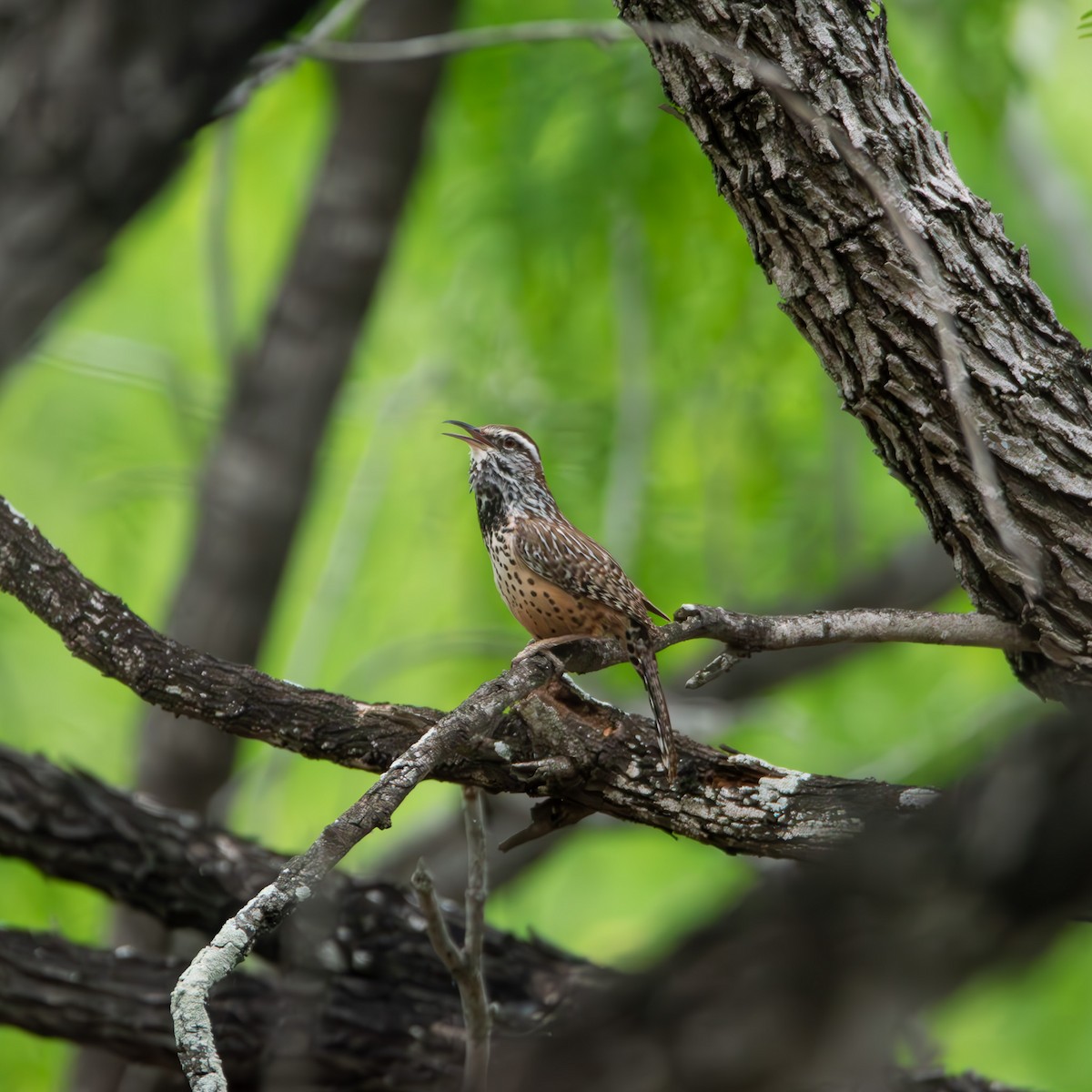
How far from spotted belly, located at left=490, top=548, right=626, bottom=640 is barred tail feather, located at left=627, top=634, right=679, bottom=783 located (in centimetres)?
17

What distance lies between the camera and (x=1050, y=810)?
0.90 metres

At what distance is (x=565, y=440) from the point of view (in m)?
5.87

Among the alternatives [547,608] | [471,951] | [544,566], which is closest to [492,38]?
[544,566]

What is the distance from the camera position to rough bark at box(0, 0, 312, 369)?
7.79 feet

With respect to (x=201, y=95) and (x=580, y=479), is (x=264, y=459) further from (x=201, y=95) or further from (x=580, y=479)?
(x=201, y=95)

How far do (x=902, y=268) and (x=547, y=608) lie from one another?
55.6 inches

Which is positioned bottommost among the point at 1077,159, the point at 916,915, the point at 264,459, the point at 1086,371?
the point at 916,915

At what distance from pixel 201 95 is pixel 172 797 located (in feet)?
11.7

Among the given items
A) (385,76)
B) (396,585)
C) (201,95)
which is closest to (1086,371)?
(201,95)

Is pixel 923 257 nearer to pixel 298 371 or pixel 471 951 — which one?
pixel 471 951

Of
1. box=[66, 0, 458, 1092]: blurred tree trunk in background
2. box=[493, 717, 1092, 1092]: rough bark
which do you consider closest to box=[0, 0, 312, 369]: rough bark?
box=[493, 717, 1092, 1092]: rough bark

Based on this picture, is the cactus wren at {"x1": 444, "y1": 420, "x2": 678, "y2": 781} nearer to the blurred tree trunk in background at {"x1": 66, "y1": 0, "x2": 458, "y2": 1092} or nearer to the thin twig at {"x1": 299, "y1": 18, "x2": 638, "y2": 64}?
the thin twig at {"x1": 299, "y1": 18, "x2": 638, "y2": 64}

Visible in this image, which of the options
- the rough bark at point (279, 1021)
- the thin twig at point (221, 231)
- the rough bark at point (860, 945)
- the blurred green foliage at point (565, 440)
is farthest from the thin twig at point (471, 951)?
the thin twig at point (221, 231)

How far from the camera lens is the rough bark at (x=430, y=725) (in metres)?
2.53
